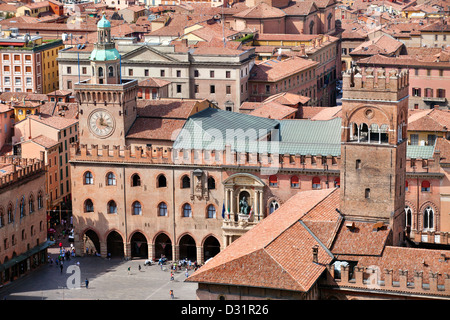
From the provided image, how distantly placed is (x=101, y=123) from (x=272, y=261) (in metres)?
39.6

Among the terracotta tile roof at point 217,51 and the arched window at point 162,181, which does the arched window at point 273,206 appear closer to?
the arched window at point 162,181

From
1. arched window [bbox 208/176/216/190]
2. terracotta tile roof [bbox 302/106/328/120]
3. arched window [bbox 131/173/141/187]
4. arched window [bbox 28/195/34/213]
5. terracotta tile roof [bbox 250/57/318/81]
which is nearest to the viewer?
arched window [bbox 208/176/216/190]

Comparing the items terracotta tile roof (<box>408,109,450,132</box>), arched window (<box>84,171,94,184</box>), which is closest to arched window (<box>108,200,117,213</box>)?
arched window (<box>84,171,94,184</box>)

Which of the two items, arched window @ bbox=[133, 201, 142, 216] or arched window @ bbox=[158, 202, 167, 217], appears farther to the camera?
arched window @ bbox=[133, 201, 142, 216]

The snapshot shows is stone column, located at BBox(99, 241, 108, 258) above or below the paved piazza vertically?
above

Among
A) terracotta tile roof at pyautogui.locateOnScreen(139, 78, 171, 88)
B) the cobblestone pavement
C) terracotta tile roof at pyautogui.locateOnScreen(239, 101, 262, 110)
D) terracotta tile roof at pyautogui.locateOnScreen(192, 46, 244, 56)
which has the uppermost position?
terracotta tile roof at pyautogui.locateOnScreen(192, 46, 244, 56)

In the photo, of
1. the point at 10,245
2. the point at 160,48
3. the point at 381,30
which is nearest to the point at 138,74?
the point at 160,48

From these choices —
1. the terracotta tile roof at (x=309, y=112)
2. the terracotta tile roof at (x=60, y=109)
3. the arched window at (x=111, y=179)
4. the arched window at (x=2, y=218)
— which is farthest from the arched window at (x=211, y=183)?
the terracotta tile roof at (x=60, y=109)

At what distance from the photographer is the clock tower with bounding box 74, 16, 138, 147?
108750 mm

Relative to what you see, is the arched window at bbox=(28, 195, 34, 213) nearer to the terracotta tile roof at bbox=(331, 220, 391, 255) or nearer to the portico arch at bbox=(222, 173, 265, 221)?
the portico arch at bbox=(222, 173, 265, 221)

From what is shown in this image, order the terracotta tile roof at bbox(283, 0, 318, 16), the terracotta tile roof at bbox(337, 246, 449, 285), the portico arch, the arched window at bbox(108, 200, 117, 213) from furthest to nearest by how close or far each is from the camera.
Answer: the terracotta tile roof at bbox(283, 0, 318, 16) < the arched window at bbox(108, 200, 117, 213) < the portico arch < the terracotta tile roof at bbox(337, 246, 449, 285)

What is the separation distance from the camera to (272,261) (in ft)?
240

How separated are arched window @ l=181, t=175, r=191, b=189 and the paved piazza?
6.87 meters

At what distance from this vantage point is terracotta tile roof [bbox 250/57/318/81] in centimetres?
14700
